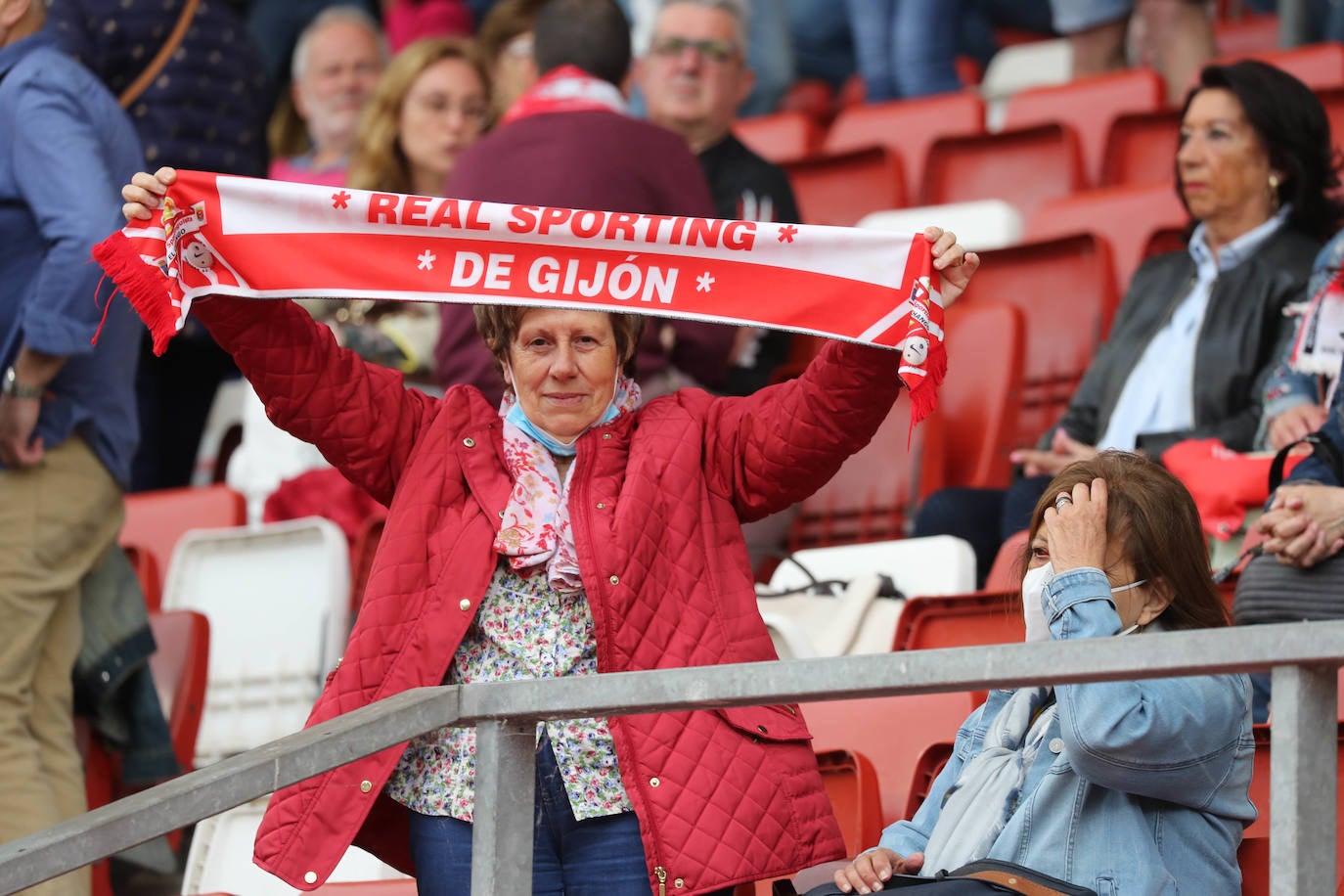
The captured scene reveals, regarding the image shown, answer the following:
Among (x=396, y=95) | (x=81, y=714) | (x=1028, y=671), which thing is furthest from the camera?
(x=396, y=95)

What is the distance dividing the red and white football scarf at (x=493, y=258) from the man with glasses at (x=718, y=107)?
7.91 ft

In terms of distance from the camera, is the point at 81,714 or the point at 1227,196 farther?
the point at 1227,196

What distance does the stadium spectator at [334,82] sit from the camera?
7.14 metres

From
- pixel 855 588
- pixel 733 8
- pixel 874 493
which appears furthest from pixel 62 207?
pixel 733 8

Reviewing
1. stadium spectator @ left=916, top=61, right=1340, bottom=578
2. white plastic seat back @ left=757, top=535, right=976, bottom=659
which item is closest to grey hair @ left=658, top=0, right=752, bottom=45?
stadium spectator @ left=916, top=61, right=1340, bottom=578

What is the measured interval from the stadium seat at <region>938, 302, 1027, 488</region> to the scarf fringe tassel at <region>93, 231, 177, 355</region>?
2642 millimetres

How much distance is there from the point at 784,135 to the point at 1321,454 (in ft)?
13.2

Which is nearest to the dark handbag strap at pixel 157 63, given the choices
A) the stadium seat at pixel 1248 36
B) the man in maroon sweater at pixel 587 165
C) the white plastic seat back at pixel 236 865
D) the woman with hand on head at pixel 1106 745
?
the man in maroon sweater at pixel 587 165

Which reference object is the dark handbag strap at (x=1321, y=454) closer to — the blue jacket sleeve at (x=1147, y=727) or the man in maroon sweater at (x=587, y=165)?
the blue jacket sleeve at (x=1147, y=727)

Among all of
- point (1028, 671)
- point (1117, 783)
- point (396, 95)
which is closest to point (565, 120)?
point (396, 95)

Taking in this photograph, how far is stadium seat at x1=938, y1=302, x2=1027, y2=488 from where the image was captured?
5.11 m

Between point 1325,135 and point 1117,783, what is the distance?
2.69 m

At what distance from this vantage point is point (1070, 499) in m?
2.65

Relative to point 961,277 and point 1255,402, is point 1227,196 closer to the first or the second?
point 1255,402
